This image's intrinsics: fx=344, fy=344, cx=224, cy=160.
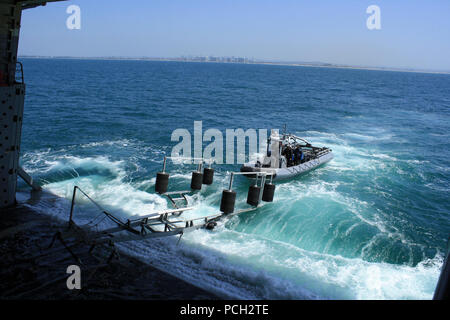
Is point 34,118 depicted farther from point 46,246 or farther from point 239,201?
point 46,246

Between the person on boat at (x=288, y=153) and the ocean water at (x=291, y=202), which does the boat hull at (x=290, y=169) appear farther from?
the person on boat at (x=288, y=153)

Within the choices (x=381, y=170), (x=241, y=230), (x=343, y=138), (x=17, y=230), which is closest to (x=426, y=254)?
(x=241, y=230)

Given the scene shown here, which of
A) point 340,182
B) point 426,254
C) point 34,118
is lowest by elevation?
point 426,254
